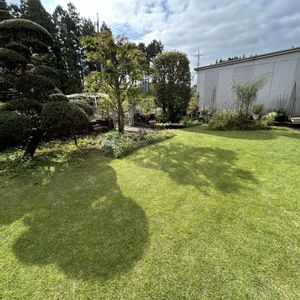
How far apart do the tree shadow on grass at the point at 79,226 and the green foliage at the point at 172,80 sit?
7703mm

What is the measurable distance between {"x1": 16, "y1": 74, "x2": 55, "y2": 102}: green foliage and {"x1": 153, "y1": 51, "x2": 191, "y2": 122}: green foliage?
639cm

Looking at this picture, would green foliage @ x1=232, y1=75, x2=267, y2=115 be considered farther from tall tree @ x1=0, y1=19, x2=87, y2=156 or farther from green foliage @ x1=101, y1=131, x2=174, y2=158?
tall tree @ x1=0, y1=19, x2=87, y2=156

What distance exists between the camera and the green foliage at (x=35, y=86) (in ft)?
16.2

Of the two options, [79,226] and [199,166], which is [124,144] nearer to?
[199,166]

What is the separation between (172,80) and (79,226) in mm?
9505

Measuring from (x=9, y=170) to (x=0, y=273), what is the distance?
324cm

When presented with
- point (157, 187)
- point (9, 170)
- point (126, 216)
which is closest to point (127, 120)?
point (9, 170)

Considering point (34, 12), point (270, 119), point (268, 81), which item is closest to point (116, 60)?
point (270, 119)

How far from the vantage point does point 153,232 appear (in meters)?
2.41

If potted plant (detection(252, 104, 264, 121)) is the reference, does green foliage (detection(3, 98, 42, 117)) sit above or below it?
above

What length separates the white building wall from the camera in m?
9.28

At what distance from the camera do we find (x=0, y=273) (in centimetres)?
192

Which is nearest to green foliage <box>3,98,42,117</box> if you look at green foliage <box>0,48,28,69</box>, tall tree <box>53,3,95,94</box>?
green foliage <box>0,48,28,69</box>

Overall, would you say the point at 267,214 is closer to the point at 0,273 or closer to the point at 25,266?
the point at 25,266
